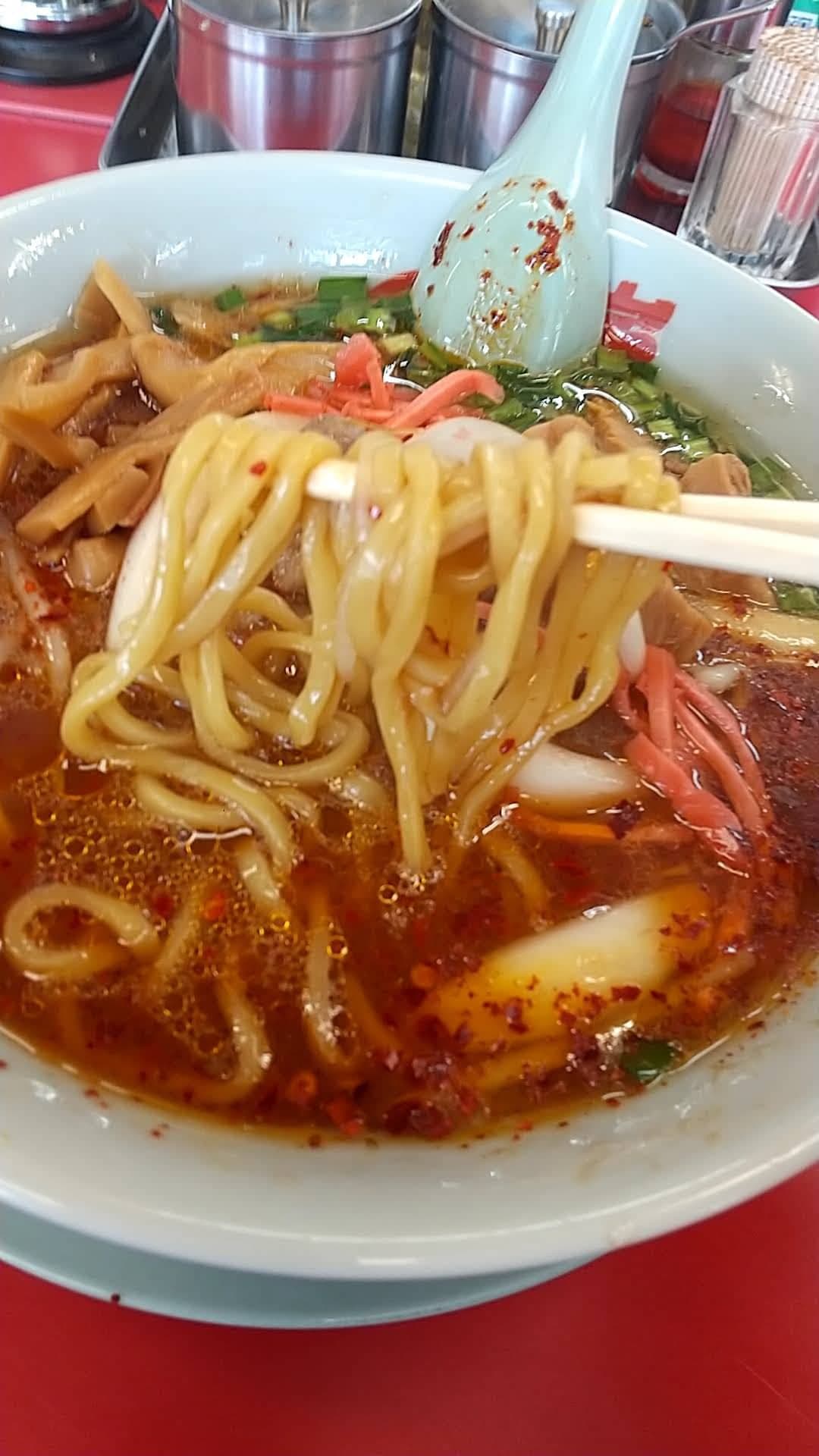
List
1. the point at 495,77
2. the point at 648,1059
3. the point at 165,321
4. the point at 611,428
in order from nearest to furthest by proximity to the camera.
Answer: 1. the point at 648,1059
2. the point at 611,428
3. the point at 165,321
4. the point at 495,77

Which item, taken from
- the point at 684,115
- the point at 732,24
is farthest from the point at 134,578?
the point at 732,24

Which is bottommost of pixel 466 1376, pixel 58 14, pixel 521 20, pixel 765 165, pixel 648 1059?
pixel 466 1376

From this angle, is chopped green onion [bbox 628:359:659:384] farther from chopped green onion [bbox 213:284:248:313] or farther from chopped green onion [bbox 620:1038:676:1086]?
chopped green onion [bbox 620:1038:676:1086]

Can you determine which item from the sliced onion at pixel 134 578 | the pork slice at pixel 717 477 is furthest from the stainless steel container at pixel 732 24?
the sliced onion at pixel 134 578

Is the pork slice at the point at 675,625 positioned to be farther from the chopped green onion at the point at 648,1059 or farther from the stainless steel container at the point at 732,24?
the stainless steel container at the point at 732,24

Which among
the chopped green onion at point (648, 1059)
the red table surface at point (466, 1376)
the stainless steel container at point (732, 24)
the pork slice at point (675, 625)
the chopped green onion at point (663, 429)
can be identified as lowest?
the red table surface at point (466, 1376)

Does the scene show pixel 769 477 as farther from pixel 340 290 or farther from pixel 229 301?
pixel 229 301

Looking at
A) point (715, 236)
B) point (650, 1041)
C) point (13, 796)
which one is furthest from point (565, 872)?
point (715, 236)
